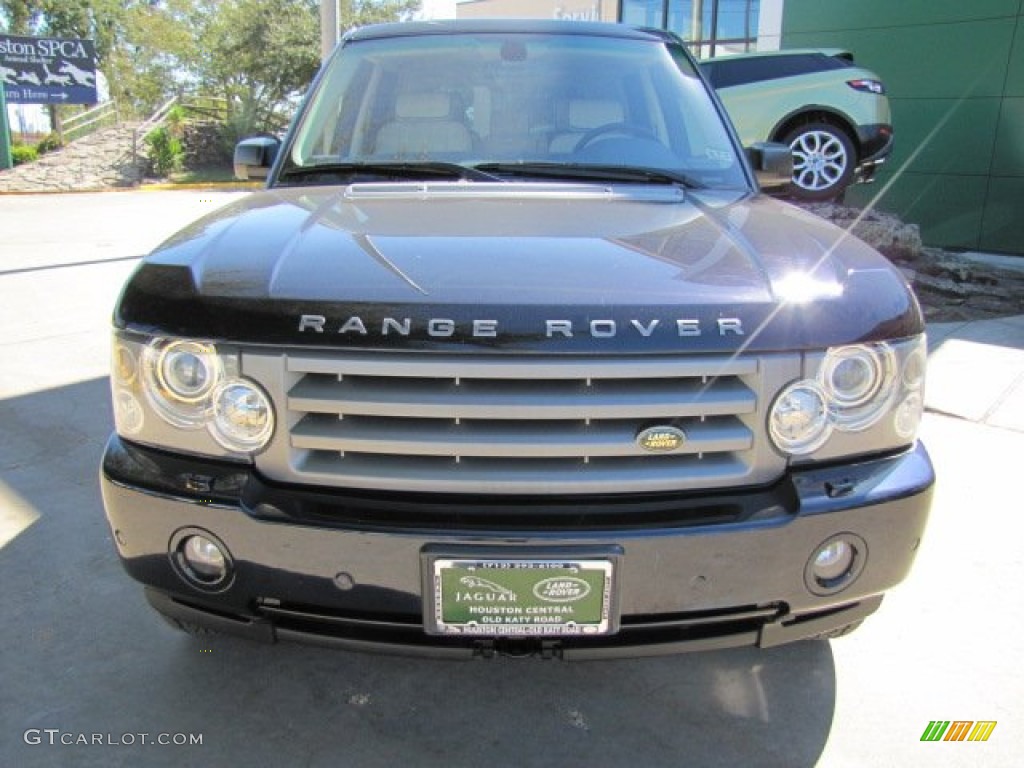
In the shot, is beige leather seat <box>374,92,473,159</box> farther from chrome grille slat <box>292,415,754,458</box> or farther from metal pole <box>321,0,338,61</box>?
metal pole <box>321,0,338,61</box>

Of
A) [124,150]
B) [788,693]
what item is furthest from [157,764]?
[124,150]

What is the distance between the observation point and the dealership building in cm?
1109

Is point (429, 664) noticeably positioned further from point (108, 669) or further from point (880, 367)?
point (880, 367)

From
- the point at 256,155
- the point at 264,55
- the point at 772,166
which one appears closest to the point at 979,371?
the point at 772,166

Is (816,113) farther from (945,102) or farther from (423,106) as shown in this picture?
(423,106)

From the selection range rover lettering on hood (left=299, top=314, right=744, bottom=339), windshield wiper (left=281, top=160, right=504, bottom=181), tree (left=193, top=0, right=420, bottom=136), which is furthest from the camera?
tree (left=193, top=0, right=420, bottom=136)

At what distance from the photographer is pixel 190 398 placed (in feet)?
6.37

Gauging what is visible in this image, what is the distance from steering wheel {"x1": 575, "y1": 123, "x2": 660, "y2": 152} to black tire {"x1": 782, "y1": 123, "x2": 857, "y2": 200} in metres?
6.05

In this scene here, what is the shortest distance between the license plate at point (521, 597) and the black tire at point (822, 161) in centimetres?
775

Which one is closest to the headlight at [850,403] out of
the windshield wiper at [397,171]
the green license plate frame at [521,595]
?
the green license plate frame at [521,595]

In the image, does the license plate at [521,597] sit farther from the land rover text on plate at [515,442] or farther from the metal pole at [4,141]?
the metal pole at [4,141]

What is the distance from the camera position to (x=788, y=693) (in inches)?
98.1

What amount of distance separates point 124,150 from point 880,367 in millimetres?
29108

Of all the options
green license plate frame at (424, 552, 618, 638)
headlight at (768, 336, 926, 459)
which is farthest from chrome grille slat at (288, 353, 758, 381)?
green license plate frame at (424, 552, 618, 638)
